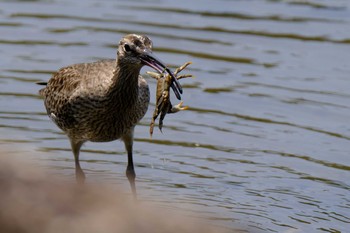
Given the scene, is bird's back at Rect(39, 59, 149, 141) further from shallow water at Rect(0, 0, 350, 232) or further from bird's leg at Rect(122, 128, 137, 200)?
shallow water at Rect(0, 0, 350, 232)

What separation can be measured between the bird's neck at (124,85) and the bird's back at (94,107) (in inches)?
1.9

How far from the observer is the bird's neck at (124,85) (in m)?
11.1

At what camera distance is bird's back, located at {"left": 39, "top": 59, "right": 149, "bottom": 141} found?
36.9 feet

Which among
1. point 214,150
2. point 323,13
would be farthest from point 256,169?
point 323,13

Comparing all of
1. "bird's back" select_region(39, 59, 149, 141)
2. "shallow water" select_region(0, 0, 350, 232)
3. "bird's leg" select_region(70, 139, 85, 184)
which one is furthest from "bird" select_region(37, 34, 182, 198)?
"shallow water" select_region(0, 0, 350, 232)

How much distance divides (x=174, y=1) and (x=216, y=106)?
497 cm

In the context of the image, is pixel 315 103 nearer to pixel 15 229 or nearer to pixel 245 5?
pixel 245 5

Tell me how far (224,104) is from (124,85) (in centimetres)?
351

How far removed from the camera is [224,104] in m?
14.5

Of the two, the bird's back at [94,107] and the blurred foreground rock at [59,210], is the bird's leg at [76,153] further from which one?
the blurred foreground rock at [59,210]

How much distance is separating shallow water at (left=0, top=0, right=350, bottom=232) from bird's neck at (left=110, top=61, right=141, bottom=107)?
3.62 feet

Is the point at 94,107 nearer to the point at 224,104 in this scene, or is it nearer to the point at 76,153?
the point at 76,153

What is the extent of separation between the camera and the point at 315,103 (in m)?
14.6

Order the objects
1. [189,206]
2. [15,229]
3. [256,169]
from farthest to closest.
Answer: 1. [256,169]
2. [189,206]
3. [15,229]
